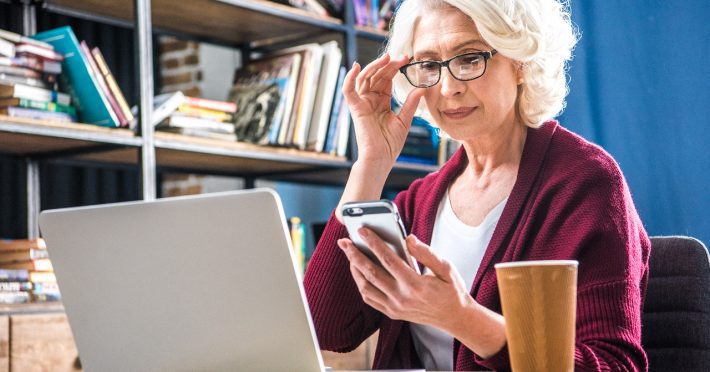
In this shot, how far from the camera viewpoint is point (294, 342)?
100 centimetres

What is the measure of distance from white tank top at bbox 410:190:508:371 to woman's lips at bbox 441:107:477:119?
0.17m

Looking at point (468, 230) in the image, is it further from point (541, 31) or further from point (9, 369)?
point (9, 369)

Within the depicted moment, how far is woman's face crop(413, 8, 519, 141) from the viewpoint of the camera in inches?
59.9

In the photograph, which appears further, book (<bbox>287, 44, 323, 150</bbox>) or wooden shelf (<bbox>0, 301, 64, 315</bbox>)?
book (<bbox>287, 44, 323, 150</bbox>)

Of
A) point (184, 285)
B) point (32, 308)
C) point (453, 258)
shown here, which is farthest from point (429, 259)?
point (32, 308)

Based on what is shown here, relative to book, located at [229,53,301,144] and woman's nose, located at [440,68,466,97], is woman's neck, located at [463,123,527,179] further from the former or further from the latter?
book, located at [229,53,301,144]

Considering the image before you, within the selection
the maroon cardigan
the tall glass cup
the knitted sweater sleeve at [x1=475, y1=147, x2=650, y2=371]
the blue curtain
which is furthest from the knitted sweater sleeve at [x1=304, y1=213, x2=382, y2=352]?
the blue curtain

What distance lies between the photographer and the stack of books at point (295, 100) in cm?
270

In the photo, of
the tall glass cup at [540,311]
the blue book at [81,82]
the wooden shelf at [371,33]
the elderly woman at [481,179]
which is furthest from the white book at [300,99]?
the tall glass cup at [540,311]

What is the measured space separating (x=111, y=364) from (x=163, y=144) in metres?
1.28

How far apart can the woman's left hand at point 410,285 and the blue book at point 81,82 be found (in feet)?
4.69

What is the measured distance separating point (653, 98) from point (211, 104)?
1336 millimetres

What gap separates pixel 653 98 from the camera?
266 centimetres

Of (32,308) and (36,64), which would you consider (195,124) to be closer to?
(36,64)
